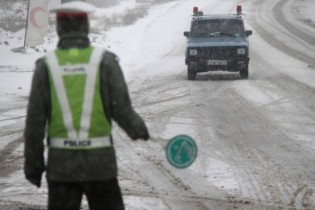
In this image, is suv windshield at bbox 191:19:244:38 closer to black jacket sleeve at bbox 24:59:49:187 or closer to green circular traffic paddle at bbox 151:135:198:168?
green circular traffic paddle at bbox 151:135:198:168

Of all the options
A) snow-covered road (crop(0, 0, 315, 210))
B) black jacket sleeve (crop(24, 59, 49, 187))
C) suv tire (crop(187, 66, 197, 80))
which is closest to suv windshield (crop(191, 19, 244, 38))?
suv tire (crop(187, 66, 197, 80))

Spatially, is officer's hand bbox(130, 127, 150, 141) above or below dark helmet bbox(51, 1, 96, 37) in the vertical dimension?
below

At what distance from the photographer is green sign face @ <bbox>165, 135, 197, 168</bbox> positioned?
389 cm

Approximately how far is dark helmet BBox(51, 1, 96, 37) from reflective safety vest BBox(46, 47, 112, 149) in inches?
4.4

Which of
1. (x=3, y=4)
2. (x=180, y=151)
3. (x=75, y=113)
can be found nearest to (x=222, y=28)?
(x=180, y=151)

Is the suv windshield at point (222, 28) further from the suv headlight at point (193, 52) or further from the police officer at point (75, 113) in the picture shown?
the police officer at point (75, 113)

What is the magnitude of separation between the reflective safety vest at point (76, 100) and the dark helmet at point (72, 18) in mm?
111

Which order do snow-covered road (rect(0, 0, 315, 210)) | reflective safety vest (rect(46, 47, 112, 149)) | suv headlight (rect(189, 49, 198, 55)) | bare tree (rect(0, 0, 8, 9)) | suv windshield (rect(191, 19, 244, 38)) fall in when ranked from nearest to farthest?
reflective safety vest (rect(46, 47, 112, 149))
snow-covered road (rect(0, 0, 315, 210))
suv headlight (rect(189, 49, 198, 55))
suv windshield (rect(191, 19, 244, 38))
bare tree (rect(0, 0, 8, 9))

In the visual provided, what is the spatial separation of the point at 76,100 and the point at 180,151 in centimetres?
75

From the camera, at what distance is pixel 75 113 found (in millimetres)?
3615

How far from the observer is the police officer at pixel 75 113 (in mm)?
3602

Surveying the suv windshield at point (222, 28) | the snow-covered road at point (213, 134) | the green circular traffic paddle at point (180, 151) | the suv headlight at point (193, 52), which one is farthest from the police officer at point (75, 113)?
the suv windshield at point (222, 28)

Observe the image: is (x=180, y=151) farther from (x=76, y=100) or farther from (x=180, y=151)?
(x=76, y=100)

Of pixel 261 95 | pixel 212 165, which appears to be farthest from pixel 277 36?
pixel 212 165
